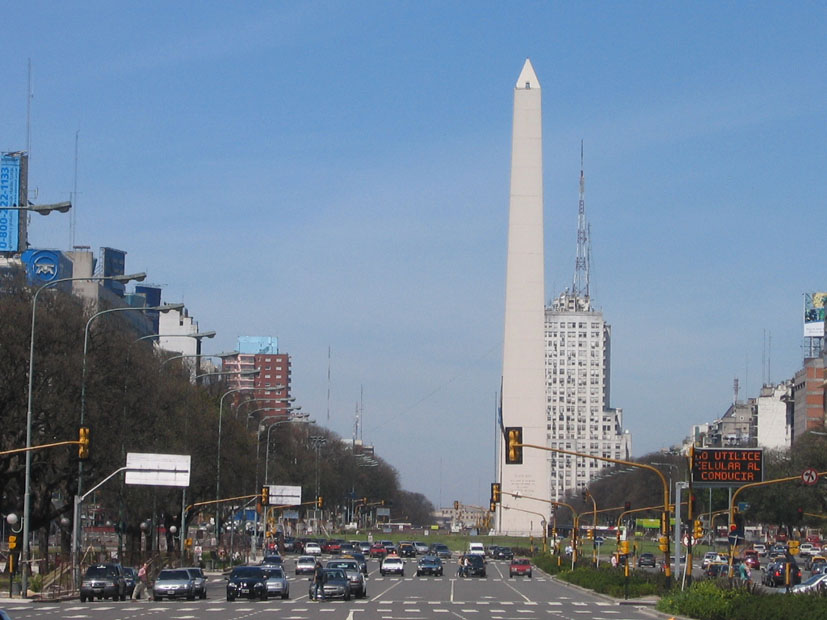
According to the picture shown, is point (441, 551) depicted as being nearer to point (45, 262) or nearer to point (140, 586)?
point (45, 262)

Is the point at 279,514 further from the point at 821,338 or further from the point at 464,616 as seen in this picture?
the point at 464,616

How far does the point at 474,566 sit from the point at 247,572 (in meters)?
29.2

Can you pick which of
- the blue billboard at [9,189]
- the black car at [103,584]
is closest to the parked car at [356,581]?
the black car at [103,584]

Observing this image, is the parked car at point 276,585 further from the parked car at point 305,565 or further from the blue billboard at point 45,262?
the blue billboard at point 45,262

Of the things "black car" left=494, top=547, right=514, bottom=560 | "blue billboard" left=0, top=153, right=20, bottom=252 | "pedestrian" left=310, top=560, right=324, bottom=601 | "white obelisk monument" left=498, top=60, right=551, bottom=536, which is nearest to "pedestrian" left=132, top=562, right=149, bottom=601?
"pedestrian" left=310, top=560, right=324, bottom=601

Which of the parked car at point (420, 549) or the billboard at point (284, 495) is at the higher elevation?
the billboard at point (284, 495)

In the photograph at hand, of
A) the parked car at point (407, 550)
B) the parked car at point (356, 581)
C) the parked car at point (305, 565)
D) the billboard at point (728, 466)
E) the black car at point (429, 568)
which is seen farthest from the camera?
the parked car at point (407, 550)

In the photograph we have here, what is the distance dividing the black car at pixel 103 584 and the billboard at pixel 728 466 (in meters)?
22.5

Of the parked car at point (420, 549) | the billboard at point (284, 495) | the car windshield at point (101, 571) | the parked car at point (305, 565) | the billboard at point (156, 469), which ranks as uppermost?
the billboard at point (156, 469)

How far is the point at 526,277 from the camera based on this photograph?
10669 centimetres

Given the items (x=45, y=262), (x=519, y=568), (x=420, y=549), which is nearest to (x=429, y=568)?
(x=519, y=568)

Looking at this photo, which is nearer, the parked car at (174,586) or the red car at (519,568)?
the parked car at (174,586)

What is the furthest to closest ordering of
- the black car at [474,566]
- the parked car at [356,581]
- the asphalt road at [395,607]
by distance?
the black car at [474,566] < the parked car at [356,581] < the asphalt road at [395,607]

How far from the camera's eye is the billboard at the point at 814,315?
179750mm
